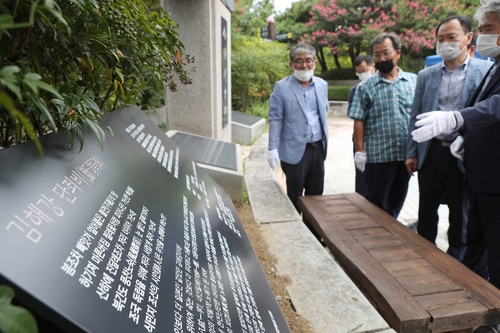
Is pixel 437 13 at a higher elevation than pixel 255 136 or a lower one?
higher

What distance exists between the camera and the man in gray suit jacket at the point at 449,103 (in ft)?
8.68

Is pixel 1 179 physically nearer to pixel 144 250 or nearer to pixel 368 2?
pixel 144 250

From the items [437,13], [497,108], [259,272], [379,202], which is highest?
[437,13]

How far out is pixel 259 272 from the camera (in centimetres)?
145

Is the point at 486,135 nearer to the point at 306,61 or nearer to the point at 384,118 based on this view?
the point at 384,118

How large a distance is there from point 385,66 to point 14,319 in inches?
133

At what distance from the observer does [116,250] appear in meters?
0.76

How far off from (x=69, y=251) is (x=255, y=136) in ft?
23.4

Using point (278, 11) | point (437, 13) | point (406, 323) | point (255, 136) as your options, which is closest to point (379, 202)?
point (406, 323)

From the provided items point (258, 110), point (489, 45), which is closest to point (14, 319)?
point (489, 45)

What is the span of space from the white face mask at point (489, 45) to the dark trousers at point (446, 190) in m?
0.74

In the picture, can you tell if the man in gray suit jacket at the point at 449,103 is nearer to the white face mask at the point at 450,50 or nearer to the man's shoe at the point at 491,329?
the white face mask at the point at 450,50

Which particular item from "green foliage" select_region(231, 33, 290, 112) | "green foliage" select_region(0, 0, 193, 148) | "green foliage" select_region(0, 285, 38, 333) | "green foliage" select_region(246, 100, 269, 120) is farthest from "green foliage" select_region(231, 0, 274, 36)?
"green foliage" select_region(0, 285, 38, 333)

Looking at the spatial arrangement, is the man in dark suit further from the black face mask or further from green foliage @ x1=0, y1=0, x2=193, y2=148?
green foliage @ x1=0, y1=0, x2=193, y2=148
